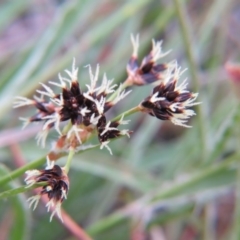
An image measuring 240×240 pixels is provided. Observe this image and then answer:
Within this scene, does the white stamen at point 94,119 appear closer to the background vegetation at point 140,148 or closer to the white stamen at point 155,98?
the white stamen at point 155,98

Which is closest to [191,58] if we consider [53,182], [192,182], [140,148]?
[192,182]

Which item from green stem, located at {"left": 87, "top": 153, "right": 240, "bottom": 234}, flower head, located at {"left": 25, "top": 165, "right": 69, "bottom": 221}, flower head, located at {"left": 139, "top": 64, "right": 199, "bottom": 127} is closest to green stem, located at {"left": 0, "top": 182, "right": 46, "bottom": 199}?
flower head, located at {"left": 25, "top": 165, "right": 69, "bottom": 221}

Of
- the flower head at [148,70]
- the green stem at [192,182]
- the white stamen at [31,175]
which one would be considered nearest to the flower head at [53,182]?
the white stamen at [31,175]

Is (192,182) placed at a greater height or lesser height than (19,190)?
lesser

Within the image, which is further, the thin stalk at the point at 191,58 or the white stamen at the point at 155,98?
the thin stalk at the point at 191,58

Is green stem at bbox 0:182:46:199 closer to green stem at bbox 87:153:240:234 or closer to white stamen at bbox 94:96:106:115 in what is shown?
white stamen at bbox 94:96:106:115

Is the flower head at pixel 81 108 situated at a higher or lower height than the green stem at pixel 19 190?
higher

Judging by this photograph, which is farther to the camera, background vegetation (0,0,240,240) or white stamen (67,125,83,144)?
background vegetation (0,0,240,240)

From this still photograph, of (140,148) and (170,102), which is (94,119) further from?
(140,148)
